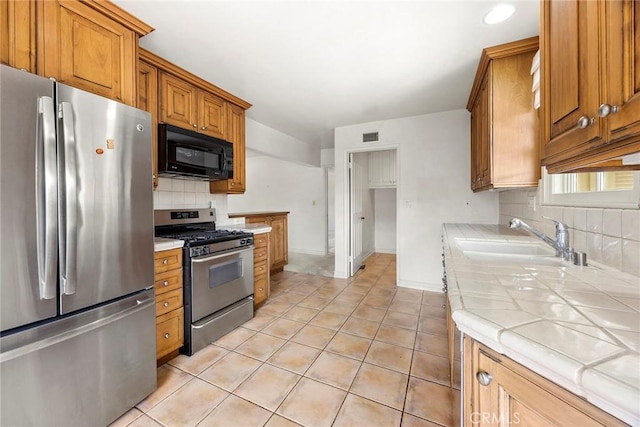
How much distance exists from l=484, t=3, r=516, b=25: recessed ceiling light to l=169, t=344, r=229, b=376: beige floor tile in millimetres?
3040

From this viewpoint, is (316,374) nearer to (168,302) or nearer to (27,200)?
(168,302)

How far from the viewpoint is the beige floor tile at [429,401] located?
1.44 m

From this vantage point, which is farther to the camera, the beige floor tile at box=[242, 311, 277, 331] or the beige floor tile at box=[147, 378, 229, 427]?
the beige floor tile at box=[242, 311, 277, 331]

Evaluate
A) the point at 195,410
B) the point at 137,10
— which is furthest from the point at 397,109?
the point at 195,410

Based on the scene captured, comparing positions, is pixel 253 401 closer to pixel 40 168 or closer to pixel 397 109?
pixel 40 168

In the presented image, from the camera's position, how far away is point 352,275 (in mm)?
4133

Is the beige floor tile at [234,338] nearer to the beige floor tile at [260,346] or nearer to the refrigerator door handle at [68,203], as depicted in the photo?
the beige floor tile at [260,346]

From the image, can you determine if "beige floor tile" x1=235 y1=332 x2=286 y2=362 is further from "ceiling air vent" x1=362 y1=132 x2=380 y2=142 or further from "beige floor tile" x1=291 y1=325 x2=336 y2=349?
"ceiling air vent" x1=362 y1=132 x2=380 y2=142

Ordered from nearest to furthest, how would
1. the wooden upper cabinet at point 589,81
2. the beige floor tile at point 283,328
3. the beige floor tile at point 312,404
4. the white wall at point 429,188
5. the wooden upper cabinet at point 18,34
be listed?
1. the wooden upper cabinet at point 589,81
2. the wooden upper cabinet at point 18,34
3. the beige floor tile at point 312,404
4. the beige floor tile at point 283,328
5. the white wall at point 429,188

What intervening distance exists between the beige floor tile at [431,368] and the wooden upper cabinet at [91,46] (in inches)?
106

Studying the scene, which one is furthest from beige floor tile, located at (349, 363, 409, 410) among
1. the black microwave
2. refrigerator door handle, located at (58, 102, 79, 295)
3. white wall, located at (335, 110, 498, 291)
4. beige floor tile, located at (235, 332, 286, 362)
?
the black microwave

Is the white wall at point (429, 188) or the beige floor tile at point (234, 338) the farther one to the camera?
the white wall at point (429, 188)

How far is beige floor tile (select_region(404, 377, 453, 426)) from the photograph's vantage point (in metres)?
1.44

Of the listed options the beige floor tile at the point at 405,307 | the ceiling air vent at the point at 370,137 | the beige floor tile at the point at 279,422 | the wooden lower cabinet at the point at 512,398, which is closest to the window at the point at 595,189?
the wooden lower cabinet at the point at 512,398
